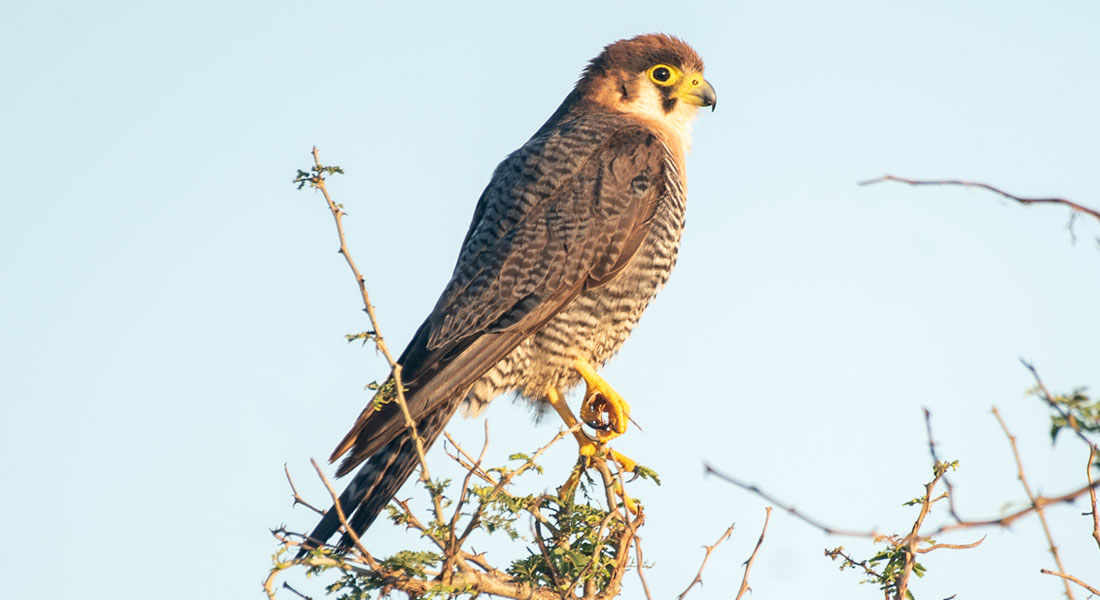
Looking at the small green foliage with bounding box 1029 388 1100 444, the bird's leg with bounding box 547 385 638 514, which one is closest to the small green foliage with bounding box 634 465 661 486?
the bird's leg with bounding box 547 385 638 514

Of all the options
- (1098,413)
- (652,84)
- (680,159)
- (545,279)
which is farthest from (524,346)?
(1098,413)

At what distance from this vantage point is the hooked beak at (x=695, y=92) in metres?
6.08

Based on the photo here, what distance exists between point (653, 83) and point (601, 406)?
6.76ft

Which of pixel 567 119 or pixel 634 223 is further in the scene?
pixel 567 119

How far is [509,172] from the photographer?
5.43 metres

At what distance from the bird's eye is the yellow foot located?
6.18 feet

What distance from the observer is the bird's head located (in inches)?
238

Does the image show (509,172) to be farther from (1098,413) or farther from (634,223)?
(1098,413)

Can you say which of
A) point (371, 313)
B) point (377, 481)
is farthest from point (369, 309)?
point (377, 481)

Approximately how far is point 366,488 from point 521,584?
1.01 metres

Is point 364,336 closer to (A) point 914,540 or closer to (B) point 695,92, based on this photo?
(A) point 914,540

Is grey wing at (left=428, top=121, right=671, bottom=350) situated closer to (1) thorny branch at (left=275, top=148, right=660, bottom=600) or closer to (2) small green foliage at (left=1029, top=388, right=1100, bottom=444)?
(1) thorny branch at (left=275, top=148, right=660, bottom=600)

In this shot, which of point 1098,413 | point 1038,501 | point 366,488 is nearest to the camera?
point 1038,501

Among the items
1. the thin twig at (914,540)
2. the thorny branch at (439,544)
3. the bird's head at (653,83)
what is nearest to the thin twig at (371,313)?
the thorny branch at (439,544)
